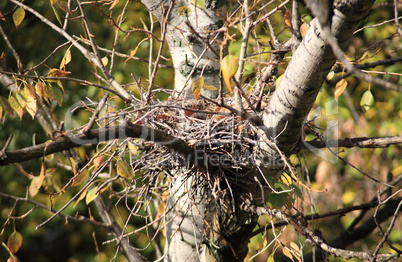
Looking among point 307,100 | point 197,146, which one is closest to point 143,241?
point 197,146

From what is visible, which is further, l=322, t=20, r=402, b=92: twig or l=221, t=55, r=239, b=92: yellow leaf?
l=221, t=55, r=239, b=92: yellow leaf

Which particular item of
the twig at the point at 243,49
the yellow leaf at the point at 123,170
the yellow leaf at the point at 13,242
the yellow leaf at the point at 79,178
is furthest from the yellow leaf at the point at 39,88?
the twig at the point at 243,49

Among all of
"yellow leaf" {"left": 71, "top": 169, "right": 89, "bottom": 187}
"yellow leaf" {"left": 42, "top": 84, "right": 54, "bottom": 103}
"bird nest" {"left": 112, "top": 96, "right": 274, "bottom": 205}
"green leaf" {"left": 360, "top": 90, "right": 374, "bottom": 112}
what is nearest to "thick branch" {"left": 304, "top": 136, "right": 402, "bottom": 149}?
"bird nest" {"left": 112, "top": 96, "right": 274, "bottom": 205}

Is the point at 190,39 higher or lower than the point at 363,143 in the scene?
higher

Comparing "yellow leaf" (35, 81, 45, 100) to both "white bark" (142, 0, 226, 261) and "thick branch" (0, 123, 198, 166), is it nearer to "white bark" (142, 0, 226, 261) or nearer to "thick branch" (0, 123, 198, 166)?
"white bark" (142, 0, 226, 261)

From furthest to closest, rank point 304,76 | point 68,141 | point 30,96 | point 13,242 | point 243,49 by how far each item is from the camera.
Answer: point 13,242 → point 30,96 → point 243,49 → point 304,76 → point 68,141

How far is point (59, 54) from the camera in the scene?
3.03 m

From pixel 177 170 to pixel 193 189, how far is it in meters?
0.11

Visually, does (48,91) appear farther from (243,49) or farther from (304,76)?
(304,76)

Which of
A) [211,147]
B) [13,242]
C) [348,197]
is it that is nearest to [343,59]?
[211,147]

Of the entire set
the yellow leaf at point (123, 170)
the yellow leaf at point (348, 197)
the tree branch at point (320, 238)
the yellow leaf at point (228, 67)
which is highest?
the yellow leaf at point (228, 67)

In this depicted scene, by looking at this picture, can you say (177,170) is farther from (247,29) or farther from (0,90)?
(0,90)

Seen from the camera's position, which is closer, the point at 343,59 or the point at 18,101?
the point at 343,59

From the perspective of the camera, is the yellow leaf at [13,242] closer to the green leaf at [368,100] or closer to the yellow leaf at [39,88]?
the yellow leaf at [39,88]
